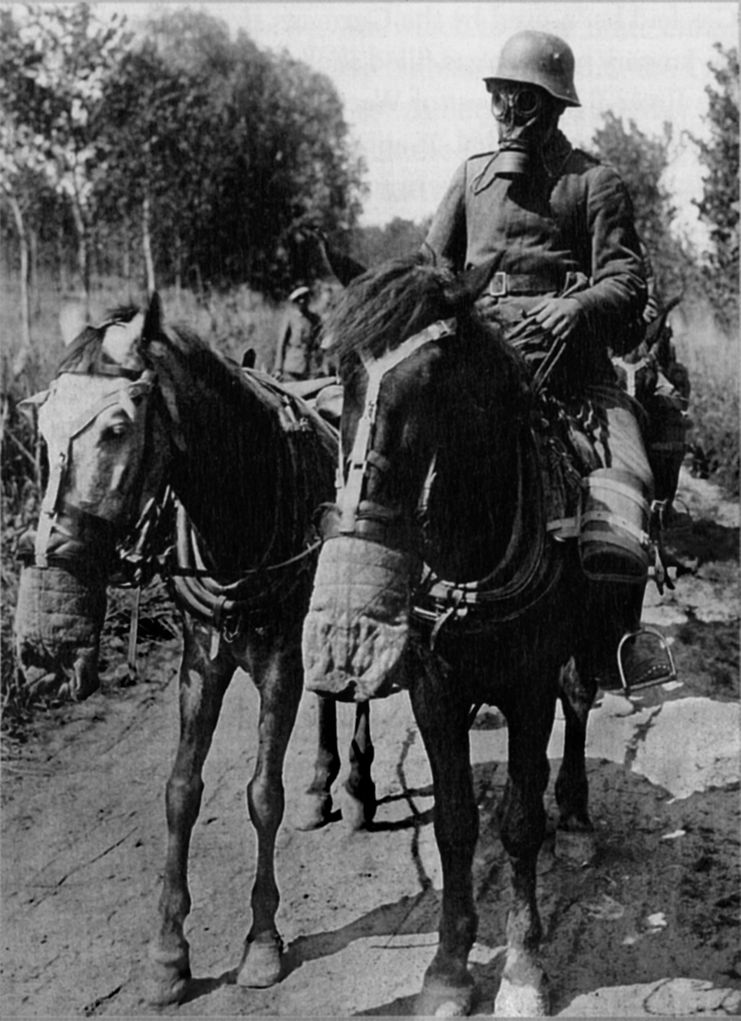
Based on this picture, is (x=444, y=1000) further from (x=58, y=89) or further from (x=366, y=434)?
(x=58, y=89)

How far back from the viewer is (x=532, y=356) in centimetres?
386

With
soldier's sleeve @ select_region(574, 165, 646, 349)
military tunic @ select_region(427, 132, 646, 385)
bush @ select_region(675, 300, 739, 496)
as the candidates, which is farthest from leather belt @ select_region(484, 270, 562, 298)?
bush @ select_region(675, 300, 739, 496)

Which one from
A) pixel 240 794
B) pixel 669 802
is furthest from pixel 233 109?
pixel 669 802

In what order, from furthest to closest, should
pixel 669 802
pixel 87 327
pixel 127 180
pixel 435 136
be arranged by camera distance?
pixel 127 180 → pixel 669 802 → pixel 435 136 → pixel 87 327

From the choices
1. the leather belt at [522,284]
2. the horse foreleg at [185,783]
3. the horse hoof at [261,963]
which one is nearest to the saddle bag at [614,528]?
the leather belt at [522,284]

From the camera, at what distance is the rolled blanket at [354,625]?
9.83ft

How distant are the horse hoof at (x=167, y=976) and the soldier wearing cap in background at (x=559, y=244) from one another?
2.07 m

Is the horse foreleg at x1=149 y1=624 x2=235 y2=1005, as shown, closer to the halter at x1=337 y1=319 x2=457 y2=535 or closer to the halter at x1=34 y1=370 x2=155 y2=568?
the halter at x1=34 y1=370 x2=155 y2=568

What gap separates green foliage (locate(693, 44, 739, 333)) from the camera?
607 cm

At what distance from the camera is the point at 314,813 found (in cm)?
558

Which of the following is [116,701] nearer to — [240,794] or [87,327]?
[240,794]

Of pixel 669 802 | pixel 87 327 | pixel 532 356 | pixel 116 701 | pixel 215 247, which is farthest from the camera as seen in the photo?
pixel 215 247

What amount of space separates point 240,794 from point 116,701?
4.76ft

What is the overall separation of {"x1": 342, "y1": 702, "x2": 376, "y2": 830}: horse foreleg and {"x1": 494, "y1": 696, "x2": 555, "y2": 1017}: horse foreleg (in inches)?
63.3
